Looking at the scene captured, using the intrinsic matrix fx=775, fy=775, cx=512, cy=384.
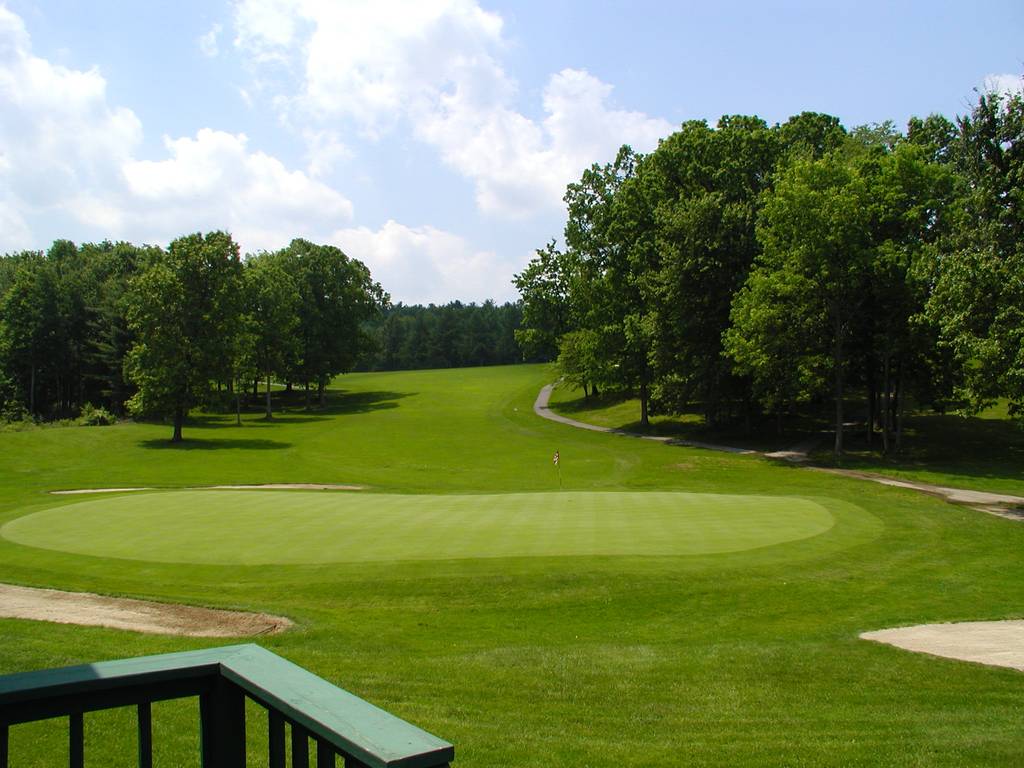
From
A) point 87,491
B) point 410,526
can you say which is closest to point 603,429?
point 87,491

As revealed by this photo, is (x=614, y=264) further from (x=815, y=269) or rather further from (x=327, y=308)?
(x=327, y=308)

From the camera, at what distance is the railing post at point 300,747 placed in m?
2.74

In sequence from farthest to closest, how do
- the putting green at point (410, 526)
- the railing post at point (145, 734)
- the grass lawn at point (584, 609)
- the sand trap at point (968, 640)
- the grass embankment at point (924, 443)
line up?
the grass embankment at point (924, 443) → the putting green at point (410, 526) → the sand trap at point (968, 640) → the grass lawn at point (584, 609) → the railing post at point (145, 734)

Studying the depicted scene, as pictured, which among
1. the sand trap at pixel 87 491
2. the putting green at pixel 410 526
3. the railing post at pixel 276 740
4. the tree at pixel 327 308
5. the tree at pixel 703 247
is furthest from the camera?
the tree at pixel 327 308

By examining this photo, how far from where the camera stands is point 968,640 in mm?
11336

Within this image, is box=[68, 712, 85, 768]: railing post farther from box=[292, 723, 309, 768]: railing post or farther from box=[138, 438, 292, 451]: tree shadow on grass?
box=[138, 438, 292, 451]: tree shadow on grass

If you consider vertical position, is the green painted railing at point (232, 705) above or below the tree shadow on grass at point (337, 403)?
above

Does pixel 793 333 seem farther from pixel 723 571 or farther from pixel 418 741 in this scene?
pixel 418 741

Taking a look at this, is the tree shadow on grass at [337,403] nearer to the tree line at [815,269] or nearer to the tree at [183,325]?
the tree at [183,325]

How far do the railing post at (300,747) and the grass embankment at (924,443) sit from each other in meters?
34.6

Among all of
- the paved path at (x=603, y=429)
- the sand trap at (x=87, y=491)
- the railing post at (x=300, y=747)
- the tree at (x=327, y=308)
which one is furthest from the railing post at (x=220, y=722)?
the tree at (x=327, y=308)

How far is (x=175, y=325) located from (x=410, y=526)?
43458 mm

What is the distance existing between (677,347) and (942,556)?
31276mm

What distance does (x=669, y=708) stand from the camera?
8.24 m
